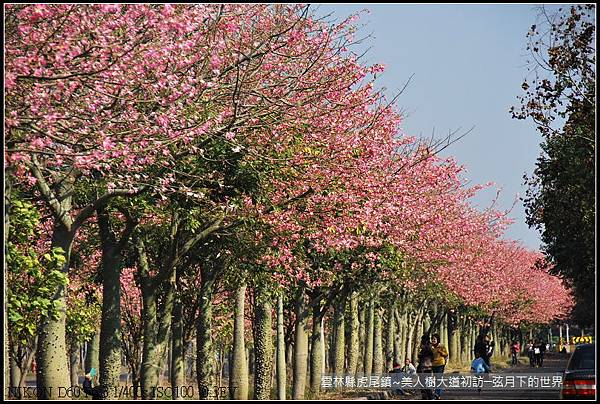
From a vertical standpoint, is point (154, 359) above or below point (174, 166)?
below

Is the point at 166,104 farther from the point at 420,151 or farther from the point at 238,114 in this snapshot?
the point at 420,151

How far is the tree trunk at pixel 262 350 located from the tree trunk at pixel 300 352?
1.99 m

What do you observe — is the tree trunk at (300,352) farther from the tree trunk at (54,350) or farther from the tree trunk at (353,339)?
the tree trunk at (54,350)

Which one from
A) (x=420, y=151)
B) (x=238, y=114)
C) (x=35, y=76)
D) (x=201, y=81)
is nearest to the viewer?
(x=35, y=76)

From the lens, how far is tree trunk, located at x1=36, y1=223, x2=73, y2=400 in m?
17.6

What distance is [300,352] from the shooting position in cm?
3150

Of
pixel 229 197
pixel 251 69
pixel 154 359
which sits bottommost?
pixel 154 359

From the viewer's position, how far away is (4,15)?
12.7 m

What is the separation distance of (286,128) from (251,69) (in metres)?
2.55

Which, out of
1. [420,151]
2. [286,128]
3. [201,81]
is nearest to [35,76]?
[201,81]

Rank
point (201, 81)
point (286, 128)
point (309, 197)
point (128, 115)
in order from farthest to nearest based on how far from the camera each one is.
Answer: point (309, 197) < point (286, 128) < point (201, 81) < point (128, 115)

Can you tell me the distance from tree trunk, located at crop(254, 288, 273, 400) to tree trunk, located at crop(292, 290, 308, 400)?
1.99m

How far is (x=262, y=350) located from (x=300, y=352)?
3.63m

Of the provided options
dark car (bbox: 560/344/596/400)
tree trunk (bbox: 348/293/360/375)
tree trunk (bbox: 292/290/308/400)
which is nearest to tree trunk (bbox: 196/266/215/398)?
tree trunk (bbox: 292/290/308/400)
